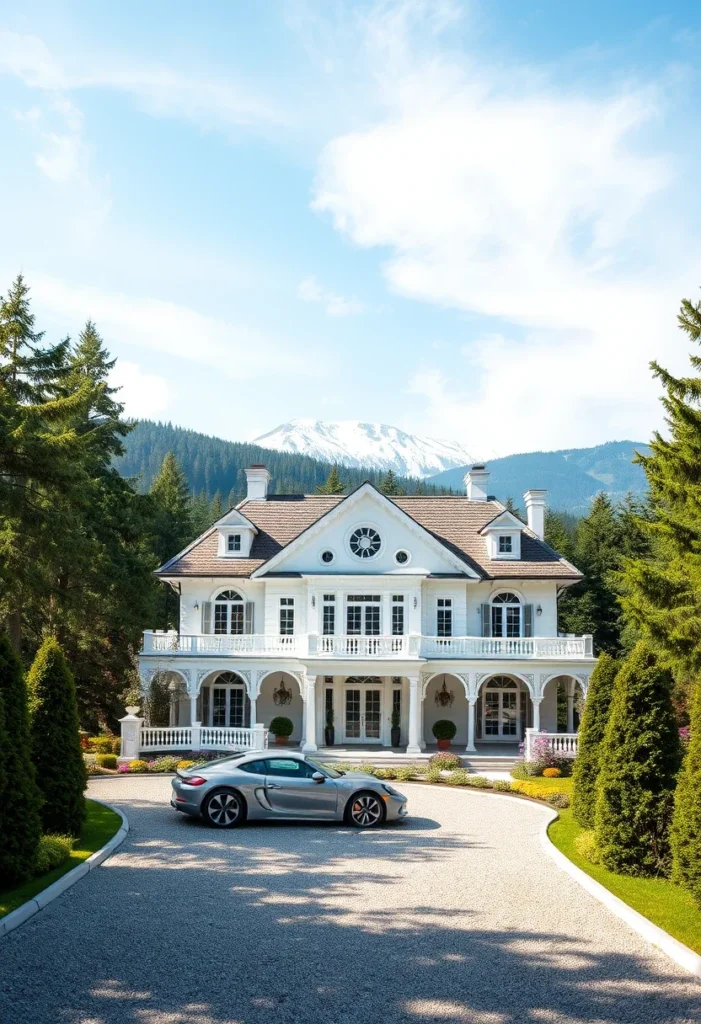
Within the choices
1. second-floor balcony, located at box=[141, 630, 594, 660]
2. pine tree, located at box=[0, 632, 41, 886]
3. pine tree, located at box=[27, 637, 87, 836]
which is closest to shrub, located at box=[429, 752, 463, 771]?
second-floor balcony, located at box=[141, 630, 594, 660]

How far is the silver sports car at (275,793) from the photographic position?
52.1 feet

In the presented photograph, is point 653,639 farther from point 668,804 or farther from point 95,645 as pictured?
point 95,645

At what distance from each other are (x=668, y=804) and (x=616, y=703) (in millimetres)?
1587

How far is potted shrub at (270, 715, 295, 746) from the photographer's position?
107ft

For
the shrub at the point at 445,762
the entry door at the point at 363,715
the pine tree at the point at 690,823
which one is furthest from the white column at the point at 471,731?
the pine tree at the point at 690,823

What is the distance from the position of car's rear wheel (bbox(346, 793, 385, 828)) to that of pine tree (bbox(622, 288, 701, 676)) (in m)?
9.10

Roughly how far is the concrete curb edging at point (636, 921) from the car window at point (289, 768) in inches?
182

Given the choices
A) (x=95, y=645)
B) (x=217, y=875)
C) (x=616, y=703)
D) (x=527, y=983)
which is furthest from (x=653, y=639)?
(x=95, y=645)

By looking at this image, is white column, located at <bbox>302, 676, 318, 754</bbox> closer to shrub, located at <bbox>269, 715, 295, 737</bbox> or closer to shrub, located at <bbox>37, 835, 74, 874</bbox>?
shrub, located at <bbox>269, 715, 295, 737</bbox>

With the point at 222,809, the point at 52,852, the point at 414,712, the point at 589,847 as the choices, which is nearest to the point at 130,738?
the point at 414,712

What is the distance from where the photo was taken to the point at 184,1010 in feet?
23.7

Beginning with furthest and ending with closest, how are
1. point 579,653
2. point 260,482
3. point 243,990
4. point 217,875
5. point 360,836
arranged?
point 260,482
point 579,653
point 360,836
point 217,875
point 243,990

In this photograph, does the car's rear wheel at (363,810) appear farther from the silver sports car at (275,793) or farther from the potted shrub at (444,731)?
the potted shrub at (444,731)

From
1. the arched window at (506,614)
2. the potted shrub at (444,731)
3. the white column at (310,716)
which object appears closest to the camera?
the white column at (310,716)
